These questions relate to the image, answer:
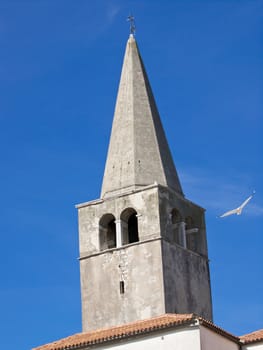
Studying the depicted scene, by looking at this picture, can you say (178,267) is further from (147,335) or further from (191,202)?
(147,335)

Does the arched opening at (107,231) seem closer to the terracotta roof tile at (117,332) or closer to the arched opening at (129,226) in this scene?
the arched opening at (129,226)

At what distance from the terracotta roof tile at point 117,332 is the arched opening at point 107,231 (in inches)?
266

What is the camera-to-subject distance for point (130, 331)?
37.2 meters

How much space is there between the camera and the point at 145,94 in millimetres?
48844

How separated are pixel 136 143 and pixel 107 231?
12.0 ft

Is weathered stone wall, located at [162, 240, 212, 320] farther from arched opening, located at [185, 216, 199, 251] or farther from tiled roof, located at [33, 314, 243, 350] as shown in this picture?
tiled roof, located at [33, 314, 243, 350]

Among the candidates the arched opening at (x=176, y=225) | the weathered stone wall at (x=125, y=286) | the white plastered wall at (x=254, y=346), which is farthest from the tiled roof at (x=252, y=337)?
the arched opening at (x=176, y=225)

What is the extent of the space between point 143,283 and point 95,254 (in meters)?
2.67

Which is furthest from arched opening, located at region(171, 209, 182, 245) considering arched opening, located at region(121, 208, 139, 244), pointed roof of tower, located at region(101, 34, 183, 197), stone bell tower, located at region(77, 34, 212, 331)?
arched opening, located at region(121, 208, 139, 244)

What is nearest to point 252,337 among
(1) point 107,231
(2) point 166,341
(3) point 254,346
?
(3) point 254,346

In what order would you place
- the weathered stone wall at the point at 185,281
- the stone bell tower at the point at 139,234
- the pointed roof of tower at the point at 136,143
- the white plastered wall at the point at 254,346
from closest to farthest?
the white plastered wall at the point at 254,346 < the weathered stone wall at the point at 185,281 < the stone bell tower at the point at 139,234 < the pointed roof of tower at the point at 136,143

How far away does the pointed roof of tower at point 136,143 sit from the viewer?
46.8 meters

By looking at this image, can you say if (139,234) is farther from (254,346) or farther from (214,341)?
(214,341)

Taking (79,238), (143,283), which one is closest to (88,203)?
(79,238)
